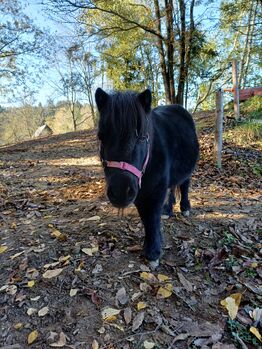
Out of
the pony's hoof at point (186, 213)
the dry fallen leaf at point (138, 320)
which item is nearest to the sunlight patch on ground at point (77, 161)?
the pony's hoof at point (186, 213)

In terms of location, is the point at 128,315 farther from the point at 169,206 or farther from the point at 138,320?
the point at 169,206

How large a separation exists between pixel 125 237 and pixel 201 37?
698 cm

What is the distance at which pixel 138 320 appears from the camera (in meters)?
2.03

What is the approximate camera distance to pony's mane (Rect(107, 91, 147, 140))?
177 cm

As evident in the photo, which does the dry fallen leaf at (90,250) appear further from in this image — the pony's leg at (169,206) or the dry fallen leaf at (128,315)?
the pony's leg at (169,206)

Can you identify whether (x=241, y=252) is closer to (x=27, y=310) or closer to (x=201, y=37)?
(x=27, y=310)

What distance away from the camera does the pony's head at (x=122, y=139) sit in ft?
5.76

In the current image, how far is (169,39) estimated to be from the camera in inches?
294

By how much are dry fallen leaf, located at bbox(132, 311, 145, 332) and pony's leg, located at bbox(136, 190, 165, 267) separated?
0.55 meters

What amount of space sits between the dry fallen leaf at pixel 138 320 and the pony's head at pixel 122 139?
3.00 ft

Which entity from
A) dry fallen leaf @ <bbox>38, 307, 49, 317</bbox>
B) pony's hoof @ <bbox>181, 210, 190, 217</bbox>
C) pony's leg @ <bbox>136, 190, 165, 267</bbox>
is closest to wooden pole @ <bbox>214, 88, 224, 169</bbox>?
pony's hoof @ <bbox>181, 210, 190, 217</bbox>

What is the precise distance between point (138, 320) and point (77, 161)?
18.1ft

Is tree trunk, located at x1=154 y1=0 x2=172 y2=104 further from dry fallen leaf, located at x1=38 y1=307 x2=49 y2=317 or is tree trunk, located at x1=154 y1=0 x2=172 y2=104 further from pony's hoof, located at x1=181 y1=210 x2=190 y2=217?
dry fallen leaf, located at x1=38 y1=307 x2=49 y2=317

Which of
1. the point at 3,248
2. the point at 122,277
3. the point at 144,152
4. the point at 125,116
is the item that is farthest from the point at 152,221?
the point at 3,248
